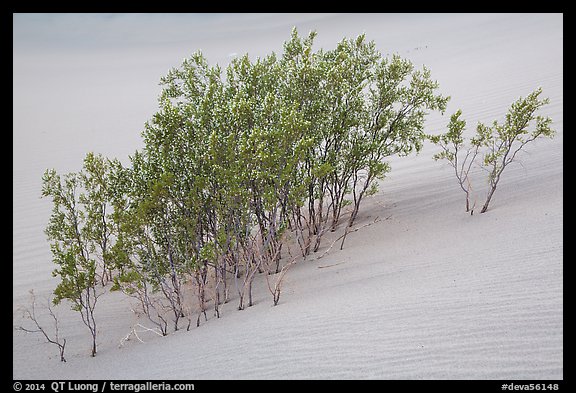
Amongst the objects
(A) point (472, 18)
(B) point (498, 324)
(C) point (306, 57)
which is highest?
(A) point (472, 18)

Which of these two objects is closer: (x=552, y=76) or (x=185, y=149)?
(x=185, y=149)

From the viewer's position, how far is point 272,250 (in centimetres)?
818

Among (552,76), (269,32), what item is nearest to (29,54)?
(269,32)

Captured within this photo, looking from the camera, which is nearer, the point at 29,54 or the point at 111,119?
the point at 111,119

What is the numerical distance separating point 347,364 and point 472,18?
4509 cm

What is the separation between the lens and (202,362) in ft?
17.1

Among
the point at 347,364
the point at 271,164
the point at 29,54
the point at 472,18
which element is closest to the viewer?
the point at 347,364

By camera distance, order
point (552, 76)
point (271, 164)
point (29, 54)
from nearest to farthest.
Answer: point (271, 164), point (552, 76), point (29, 54)
